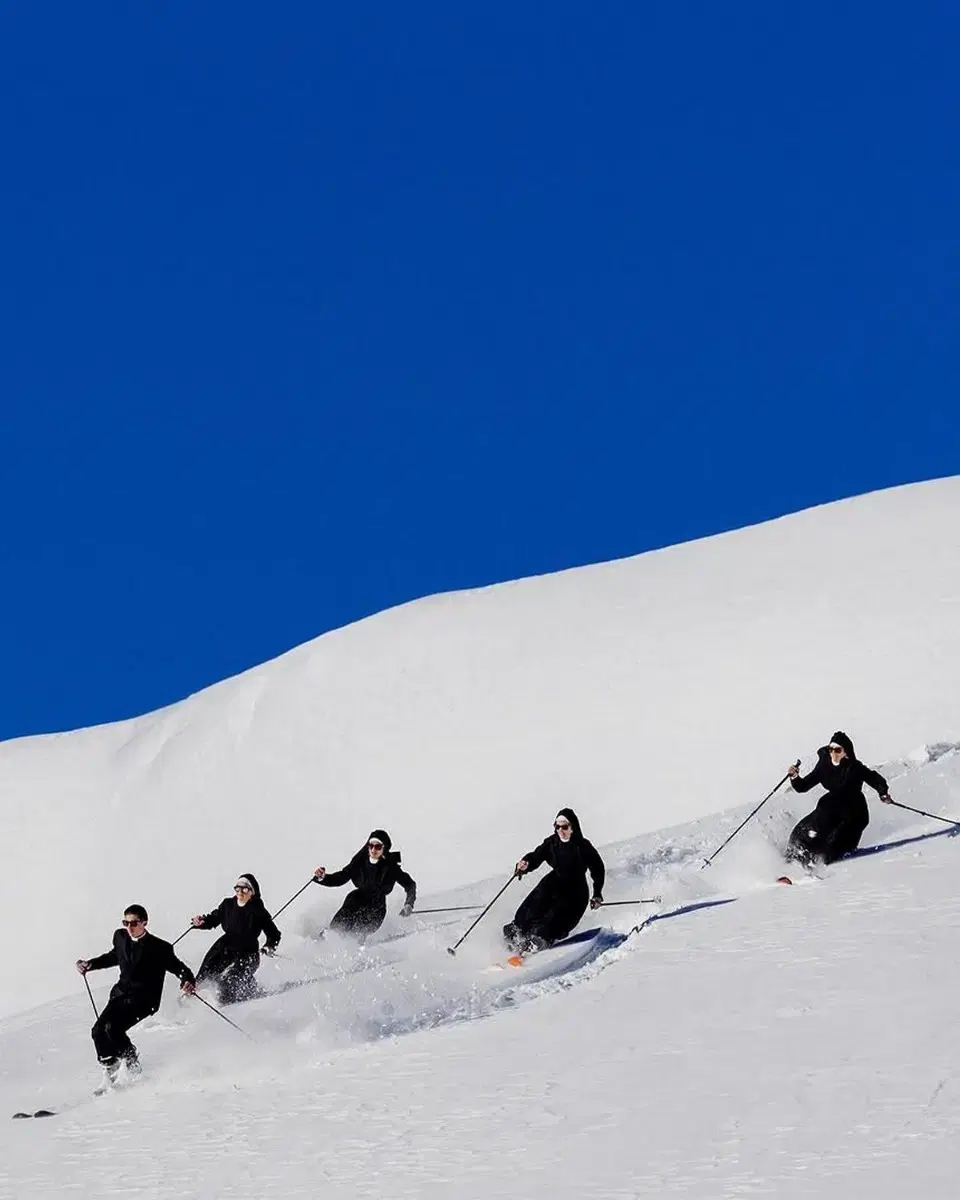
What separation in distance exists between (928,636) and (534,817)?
5625 mm

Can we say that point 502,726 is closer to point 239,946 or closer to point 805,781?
point 805,781

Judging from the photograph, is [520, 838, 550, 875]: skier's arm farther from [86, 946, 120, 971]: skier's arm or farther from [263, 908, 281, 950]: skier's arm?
[86, 946, 120, 971]: skier's arm

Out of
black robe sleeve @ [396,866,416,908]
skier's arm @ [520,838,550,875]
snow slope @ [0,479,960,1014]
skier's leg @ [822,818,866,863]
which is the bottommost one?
skier's leg @ [822,818,866,863]

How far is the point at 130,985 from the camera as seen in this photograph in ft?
35.4

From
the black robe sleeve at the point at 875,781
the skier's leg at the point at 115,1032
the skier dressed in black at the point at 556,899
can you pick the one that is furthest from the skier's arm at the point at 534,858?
the skier's leg at the point at 115,1032

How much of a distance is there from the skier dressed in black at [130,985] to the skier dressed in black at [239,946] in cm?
175

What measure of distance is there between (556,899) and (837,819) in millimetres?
2131

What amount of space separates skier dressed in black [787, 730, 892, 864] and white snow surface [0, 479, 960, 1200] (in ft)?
0.94

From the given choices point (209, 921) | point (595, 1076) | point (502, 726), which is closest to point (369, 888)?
point (209, 921)

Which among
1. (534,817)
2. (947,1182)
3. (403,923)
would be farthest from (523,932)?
(534,817)

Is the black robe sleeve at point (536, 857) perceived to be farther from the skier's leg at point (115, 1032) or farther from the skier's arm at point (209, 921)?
the skier's leg at point (115, 1032)

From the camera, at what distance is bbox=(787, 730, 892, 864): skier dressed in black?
42.6 ft

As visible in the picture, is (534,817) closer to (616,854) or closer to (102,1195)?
(616,854)

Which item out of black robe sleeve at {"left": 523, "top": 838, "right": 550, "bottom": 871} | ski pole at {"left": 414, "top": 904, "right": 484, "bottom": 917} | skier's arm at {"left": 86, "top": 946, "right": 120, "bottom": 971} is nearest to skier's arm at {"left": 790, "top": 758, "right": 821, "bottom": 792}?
black robe sleeve at {"left": 523, "top": 838, "right": 550, "bottom": 871}
